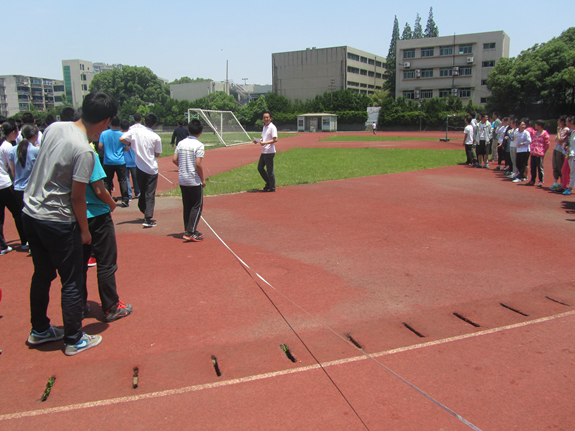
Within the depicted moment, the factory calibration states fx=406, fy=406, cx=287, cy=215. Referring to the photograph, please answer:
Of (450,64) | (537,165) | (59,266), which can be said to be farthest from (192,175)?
(450,64)

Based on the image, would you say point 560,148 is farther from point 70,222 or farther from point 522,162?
point 70,222

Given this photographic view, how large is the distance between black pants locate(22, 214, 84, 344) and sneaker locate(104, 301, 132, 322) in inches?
23.4

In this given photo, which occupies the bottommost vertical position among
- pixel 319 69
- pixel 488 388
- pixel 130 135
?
pixel 488 388

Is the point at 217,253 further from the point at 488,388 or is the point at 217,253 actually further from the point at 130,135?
the point at 488,388

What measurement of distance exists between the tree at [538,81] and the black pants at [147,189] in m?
56.8

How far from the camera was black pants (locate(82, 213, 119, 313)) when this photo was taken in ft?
13.6

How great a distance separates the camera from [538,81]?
53.2 meters

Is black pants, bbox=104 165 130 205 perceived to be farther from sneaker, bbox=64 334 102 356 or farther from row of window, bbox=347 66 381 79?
row of window, bbox=347 66 381 79

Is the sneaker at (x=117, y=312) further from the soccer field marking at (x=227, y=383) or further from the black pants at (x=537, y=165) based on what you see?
the black pants at (x=537, y=165)

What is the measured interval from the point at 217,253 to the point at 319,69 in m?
89.6

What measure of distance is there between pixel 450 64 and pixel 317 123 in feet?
87.7

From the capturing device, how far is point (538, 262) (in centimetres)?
596

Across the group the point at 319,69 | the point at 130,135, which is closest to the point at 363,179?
the point at 130,135

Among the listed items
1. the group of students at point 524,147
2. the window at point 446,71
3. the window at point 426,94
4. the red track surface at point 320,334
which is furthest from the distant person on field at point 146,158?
the window at point 426,94
